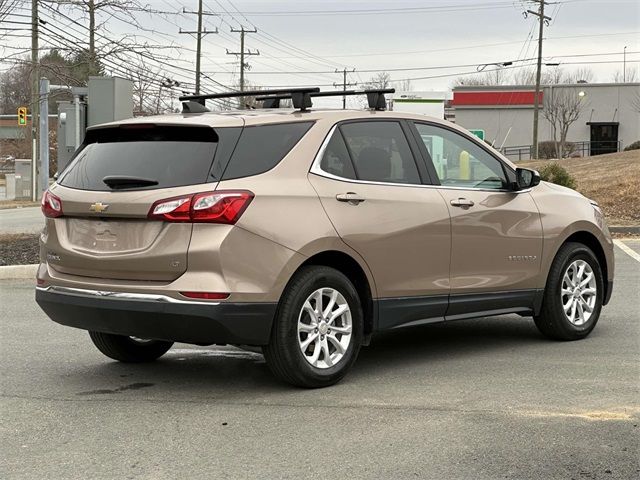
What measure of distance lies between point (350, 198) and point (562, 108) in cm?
5607

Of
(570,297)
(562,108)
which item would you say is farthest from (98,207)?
(562,108)

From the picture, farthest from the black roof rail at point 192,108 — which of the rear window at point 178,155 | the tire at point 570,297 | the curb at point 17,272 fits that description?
the curb at point 17,272

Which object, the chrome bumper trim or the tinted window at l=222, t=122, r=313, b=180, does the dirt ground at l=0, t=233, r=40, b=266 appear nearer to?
the chrome bumper trim

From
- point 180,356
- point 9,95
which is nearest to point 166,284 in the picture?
point 180,356

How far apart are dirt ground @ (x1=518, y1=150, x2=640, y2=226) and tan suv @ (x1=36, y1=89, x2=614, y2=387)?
12.3 m

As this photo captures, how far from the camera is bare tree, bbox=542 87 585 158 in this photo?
58.7 meters

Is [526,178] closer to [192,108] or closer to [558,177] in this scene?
[192,108]

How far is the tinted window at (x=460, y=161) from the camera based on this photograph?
6582 mm

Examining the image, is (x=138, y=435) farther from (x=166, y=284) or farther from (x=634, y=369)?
(x=634, y=369)

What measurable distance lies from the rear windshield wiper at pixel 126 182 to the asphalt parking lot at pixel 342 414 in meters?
1.33

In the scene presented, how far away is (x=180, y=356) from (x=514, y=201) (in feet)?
9.47

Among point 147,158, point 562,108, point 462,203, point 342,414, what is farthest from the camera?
point 562,108

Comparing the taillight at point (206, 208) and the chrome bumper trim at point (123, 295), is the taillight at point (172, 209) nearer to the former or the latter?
the taillight at point (206, 208)

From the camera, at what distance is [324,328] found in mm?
5605
